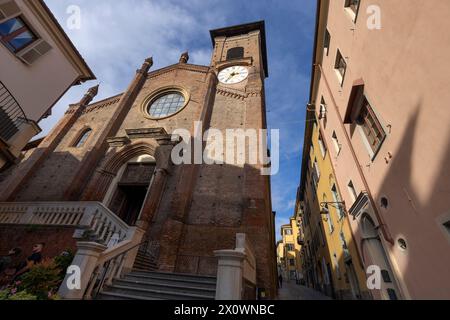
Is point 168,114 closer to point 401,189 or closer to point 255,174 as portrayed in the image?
point 255,174

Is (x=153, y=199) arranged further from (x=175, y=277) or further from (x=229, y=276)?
(x=229, y=276)

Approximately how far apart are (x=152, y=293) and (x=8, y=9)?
36.8 feet

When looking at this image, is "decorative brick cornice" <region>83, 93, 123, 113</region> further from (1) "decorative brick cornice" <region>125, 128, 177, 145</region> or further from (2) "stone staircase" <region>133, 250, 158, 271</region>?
(2) "stone staircase" <region>133, 250, 158, 271</region>

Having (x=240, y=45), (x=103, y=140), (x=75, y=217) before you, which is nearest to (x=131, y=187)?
(x=103, y=140)

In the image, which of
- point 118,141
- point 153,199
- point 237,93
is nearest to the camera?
point 153,199

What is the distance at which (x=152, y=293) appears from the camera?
498 centimetres

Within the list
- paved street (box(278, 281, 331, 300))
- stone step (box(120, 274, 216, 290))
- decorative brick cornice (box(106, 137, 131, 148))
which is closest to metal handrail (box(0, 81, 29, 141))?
decorative brick cornice (box(106, 137, 131, 148))

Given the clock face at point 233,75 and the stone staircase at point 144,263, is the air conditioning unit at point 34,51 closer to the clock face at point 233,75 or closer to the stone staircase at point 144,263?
the stone staircase at point 144,263

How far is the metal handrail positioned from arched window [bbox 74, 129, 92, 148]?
6924 millimetres

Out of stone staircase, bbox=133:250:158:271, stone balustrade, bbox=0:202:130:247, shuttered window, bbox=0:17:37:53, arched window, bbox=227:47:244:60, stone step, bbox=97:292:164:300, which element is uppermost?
arched window, bbox=227:47:244:60

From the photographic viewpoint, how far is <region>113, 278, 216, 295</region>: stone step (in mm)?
5048

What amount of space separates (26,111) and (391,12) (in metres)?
12.7

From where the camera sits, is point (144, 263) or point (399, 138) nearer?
point (399, 138)
